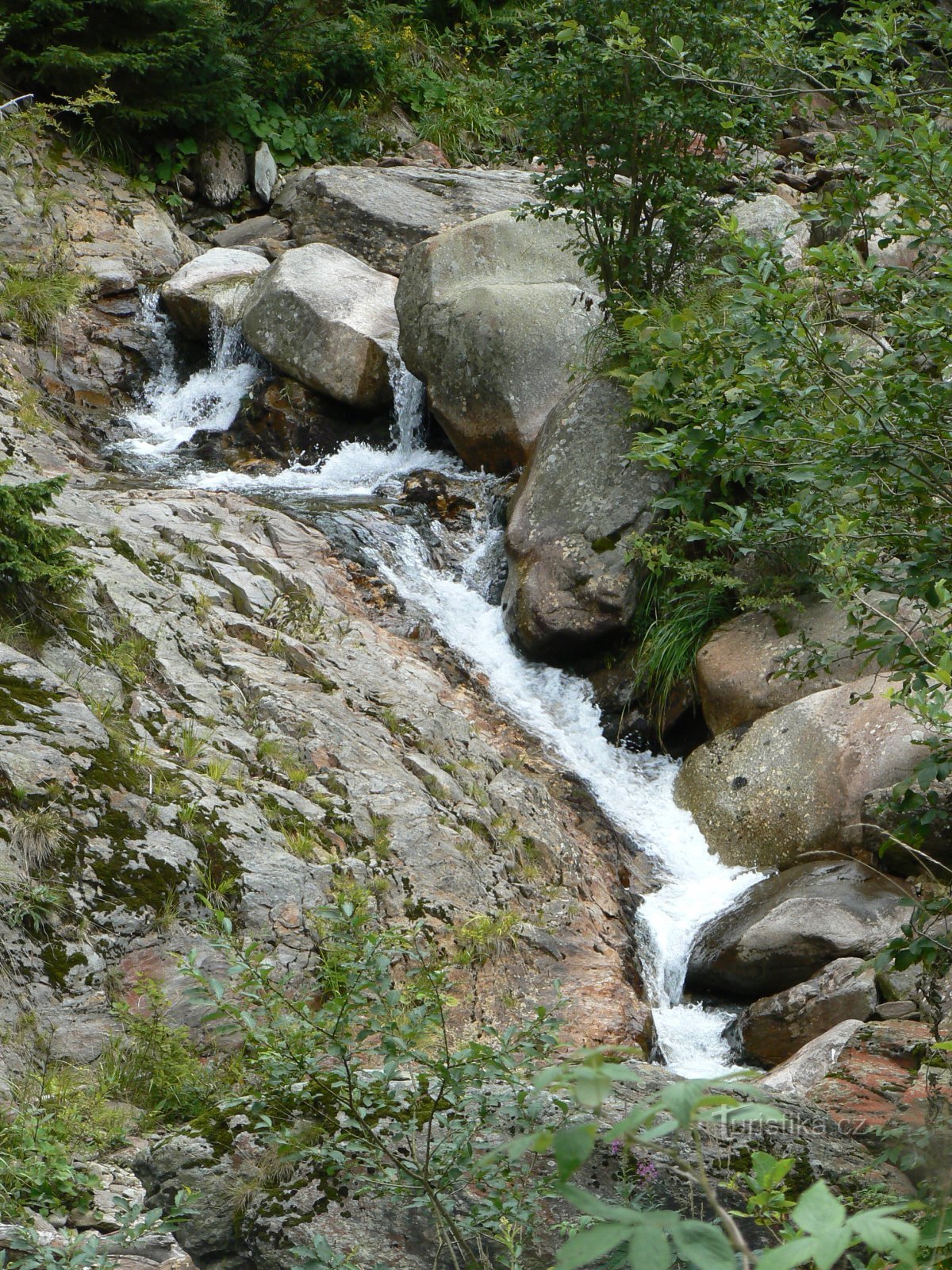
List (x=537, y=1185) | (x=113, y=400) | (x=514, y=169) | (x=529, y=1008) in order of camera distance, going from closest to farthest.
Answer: (x=537, y=1185) < (x=529, y=1008) < (x=113, y=400) < (x=514, y=169)

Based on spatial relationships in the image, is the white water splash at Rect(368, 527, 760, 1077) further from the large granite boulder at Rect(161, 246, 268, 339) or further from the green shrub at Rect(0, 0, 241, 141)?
the green shrub at Rect(0, 0, 241, 141)

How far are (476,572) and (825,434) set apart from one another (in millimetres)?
5977

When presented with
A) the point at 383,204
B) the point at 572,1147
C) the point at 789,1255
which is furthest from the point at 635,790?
the point at 383,204

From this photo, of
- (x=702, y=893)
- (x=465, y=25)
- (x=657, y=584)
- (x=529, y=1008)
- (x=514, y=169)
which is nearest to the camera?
(x=529, y=1008)

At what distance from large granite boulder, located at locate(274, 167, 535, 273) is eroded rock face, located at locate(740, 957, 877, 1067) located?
32.9 ft

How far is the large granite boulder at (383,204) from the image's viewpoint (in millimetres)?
13258

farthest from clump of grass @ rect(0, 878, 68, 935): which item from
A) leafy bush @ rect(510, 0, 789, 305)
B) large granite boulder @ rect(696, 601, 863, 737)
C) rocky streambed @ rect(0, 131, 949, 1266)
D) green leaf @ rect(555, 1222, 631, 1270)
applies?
leafy bush @ rect(510, 0, 789, 305)

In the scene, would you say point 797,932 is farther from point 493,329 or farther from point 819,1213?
point 493,329

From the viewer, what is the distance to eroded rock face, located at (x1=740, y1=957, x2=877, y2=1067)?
5227 millimetres

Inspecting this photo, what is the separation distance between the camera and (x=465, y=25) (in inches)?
692

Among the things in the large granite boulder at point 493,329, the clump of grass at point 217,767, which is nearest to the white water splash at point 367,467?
the large granite boulder at point 493,329

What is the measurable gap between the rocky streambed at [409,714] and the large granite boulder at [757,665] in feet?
0.09

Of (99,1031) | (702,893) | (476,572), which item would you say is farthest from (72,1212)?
(476,572)

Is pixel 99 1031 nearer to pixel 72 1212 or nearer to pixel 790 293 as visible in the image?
pixel 72 1212
